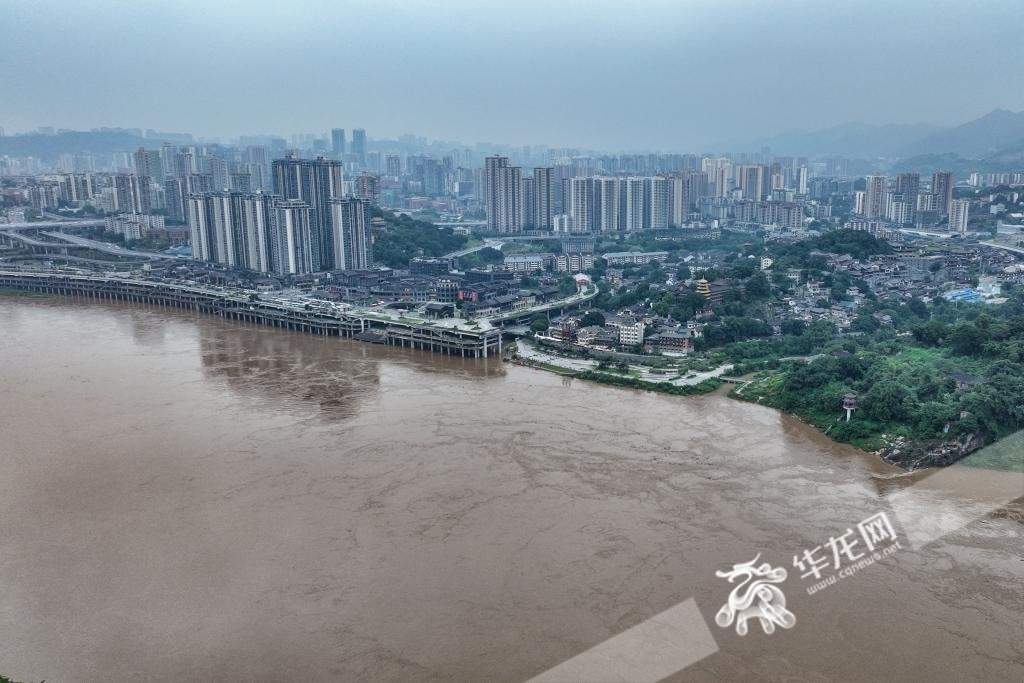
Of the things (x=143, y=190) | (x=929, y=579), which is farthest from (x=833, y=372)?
(x=143, y=190)

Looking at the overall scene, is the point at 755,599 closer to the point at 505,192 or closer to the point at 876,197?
the point at 505,192

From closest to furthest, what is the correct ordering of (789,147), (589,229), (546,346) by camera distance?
1. (546,346)
2. (589,229)
3. (789,147)

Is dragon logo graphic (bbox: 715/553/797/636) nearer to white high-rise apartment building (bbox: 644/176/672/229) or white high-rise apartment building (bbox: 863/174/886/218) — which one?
white high-rise apartment building (bbox: 644/176/672/229)

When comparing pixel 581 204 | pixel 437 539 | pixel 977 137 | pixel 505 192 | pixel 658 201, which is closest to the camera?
pixel 437 539

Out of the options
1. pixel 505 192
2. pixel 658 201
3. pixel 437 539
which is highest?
pixel 505 192

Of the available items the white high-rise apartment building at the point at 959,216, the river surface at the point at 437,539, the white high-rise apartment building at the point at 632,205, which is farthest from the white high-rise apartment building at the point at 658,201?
the river surface at the point at 437,539

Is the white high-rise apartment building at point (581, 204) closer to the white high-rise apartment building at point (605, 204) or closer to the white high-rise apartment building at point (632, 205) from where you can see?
the white high-rise apartment building at point (605, 204)

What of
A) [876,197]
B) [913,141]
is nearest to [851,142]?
[913,141]

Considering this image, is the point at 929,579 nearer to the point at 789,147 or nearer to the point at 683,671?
the point at 683,671
